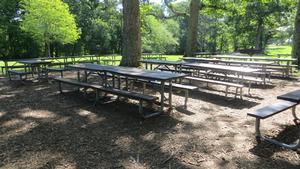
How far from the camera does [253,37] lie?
35.7m

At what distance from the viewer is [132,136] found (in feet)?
13.9

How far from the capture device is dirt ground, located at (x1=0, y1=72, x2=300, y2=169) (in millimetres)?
3402

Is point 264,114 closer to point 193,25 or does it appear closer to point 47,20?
point 193,25

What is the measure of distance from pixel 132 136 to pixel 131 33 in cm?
585

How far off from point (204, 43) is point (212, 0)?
29.5 m

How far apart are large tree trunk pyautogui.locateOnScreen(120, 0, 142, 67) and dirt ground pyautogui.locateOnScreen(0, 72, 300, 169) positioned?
132 inches

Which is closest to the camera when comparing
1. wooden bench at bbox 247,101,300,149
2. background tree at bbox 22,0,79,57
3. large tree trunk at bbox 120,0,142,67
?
wooden bench at bbox 247,101,300,149

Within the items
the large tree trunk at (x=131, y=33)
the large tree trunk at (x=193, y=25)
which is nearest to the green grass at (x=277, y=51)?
the large tree trunk at (x=193, y=25)

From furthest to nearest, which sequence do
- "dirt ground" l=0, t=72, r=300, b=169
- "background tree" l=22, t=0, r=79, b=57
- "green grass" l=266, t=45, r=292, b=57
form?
1. "green grass" l=266, t=45, r=292, b=57
2. "background tree" l=22, t=0, r=79, b=57
3. "dirt ground" l=0, t=72, r=300, b=169

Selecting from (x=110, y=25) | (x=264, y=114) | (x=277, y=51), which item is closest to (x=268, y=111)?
(x=264, y=114)

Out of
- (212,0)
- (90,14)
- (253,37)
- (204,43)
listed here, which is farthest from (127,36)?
(204,43)

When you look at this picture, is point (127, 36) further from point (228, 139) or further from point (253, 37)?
point (253, 37)

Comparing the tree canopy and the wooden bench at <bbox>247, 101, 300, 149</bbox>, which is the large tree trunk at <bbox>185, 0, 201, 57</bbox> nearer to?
the tree canopy

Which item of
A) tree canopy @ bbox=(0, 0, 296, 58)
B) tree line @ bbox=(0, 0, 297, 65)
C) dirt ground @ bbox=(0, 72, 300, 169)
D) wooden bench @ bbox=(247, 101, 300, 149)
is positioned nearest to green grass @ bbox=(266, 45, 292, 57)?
tree canopy @ bbox=(0, 0, 296, 58)
